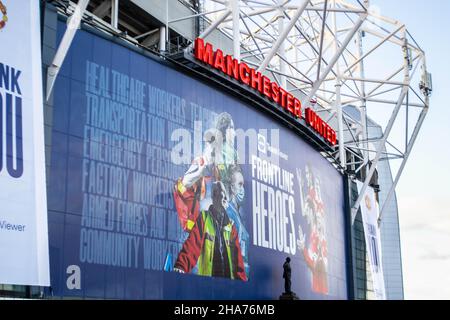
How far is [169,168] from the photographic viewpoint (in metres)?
26.4

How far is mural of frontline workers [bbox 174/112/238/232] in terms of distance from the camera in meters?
26.8

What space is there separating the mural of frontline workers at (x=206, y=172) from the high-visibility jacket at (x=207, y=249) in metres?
0.50

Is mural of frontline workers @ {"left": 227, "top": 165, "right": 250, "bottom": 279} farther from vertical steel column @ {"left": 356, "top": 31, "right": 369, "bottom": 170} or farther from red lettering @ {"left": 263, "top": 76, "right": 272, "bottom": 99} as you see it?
vertical steel column @ {"left": 356, "top": 31, "right": 369, "bottom": 170}

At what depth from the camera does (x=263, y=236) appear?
32.6 m

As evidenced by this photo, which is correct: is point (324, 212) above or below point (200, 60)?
below

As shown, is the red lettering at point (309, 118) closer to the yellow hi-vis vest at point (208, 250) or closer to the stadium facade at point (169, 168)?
the stadium facade at point (169, 168)

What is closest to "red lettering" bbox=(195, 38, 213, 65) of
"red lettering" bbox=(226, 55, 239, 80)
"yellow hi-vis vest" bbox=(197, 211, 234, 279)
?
"red lettering" bbox=(226, 55, 239, 80)

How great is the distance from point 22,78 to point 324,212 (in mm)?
26175

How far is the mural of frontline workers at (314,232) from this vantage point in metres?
38.1

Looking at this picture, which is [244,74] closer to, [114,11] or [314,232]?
[114,11]

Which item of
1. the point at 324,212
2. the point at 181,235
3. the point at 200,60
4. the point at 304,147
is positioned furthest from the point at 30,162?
the point at 324,212

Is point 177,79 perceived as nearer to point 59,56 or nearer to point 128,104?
point 128,104

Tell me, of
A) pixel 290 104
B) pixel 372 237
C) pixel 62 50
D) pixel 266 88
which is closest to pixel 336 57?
pixel 290 104

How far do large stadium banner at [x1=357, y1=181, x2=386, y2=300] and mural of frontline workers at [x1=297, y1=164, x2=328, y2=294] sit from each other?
848cm
